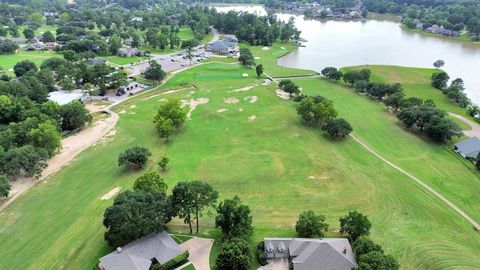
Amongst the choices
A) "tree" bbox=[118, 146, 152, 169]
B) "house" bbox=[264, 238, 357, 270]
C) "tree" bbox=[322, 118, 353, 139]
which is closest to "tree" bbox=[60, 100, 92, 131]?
"tree" bbox=[118, 146, 152, 169]

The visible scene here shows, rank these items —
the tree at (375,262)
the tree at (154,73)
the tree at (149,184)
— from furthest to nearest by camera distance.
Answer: the tree at (154,73) → the tree at (149,184) → the tree at (375,262)

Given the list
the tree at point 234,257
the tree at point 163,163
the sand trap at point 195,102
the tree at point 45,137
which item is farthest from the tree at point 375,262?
the sand trap at point 195,102

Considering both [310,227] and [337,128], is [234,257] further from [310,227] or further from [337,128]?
[337,128]

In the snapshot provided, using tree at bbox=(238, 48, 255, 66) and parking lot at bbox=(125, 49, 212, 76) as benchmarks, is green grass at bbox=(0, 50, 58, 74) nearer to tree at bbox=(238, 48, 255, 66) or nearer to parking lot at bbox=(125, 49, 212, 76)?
parking lot at bbox=(125, 49, 212, 76)

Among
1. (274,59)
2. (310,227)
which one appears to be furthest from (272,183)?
(274,59)

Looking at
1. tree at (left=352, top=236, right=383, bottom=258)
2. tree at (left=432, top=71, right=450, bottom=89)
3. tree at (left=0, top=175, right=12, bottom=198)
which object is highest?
tree at (left=0, top=175, right=12, bottom=198)

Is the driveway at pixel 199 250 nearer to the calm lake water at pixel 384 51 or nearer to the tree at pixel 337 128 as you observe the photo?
the tree at pixel 337 128
